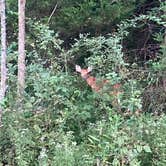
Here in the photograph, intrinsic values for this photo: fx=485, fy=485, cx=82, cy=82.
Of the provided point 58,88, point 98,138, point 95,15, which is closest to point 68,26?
point 95,15

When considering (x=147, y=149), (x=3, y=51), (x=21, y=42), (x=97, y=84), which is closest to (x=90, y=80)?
(x=97, y=84)

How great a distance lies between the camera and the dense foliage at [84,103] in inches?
188

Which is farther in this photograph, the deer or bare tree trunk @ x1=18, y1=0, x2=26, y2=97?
bare tree trunk @ x1=18, y1=0, x2=26, y2=97

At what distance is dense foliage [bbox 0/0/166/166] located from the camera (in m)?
4.77

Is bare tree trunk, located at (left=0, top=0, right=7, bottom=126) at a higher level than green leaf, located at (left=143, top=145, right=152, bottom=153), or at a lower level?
higher

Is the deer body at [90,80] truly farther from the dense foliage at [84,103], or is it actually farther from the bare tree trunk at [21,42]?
the bare tree trunk at [21,42]

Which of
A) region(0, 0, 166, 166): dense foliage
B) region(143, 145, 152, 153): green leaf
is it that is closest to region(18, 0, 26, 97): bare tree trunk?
region(0, 0, 166, 166): dense foliage

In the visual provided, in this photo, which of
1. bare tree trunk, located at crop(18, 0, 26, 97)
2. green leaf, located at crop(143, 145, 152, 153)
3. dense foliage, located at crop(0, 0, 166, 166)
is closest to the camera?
green leaf, located at crop(143, 145, 152, 153)

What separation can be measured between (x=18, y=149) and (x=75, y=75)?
1922 millimetres

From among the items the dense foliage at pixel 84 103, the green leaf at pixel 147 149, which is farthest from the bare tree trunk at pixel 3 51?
the green leaf at pixel 147 149

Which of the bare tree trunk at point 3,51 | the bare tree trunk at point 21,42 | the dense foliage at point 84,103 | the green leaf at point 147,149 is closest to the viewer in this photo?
the green leaf at point 147,149

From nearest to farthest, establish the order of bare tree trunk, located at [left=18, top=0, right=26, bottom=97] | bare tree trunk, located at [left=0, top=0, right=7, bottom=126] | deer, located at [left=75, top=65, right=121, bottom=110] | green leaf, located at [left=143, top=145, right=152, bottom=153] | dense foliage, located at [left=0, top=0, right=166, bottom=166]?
1. green leaf, located at [left=143, top=145, right=152, bottom=153]
2. dense foliage, located at [left=0, top=0, right=166, bottom=166]
3. deer, located at [left=75, top=65, right=121, bottom=110]
4. bare tree trunk, located at [left=0, top=0, right=7, bottom=126]
5. bare tree trunk, located at [left=18, top=0, right=26, bottom=97]

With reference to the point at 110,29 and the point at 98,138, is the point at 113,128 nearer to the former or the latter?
the point at 98,138

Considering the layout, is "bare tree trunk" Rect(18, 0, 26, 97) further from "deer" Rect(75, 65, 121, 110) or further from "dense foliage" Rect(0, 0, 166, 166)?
"deer" Rect(75, 65, 121, 110)
